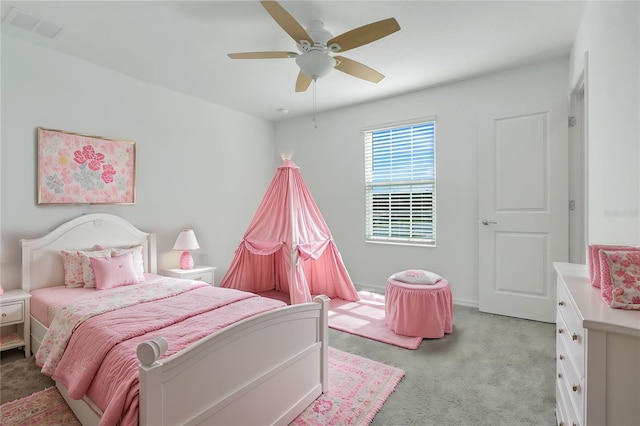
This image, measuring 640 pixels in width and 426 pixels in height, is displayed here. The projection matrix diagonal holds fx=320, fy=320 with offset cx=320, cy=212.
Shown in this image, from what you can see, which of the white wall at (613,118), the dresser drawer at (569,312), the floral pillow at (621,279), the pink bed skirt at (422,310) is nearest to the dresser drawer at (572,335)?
the dresser drawer at (569,312)

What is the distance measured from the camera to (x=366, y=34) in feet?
6.96

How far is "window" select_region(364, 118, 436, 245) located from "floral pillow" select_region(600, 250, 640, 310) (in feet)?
9.38

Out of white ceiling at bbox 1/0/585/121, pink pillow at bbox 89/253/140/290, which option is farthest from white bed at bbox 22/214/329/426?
white ceiling at bbox 1/0/585/121

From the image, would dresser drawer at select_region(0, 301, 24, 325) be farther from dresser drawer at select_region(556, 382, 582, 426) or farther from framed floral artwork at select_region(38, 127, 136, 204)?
dresser drawer at select_region(556, 382, 582, 426)

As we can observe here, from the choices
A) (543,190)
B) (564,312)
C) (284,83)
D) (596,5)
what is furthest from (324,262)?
(596,5)

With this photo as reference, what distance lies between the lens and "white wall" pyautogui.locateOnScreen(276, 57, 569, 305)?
11.5 ft

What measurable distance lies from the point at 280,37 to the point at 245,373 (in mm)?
2574

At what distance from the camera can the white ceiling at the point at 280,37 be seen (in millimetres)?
2361

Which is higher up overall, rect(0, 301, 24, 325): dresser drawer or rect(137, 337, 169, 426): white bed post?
rect(137, 337, 169, 426): white bed post

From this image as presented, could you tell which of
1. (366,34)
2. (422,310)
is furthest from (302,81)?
(422,310)

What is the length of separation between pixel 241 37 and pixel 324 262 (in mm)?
2667

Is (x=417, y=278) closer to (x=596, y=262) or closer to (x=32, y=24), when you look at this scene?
(x=596, y=262)

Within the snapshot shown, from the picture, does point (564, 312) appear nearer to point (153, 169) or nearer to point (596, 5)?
point (596, 5)

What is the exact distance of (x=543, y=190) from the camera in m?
3.23
